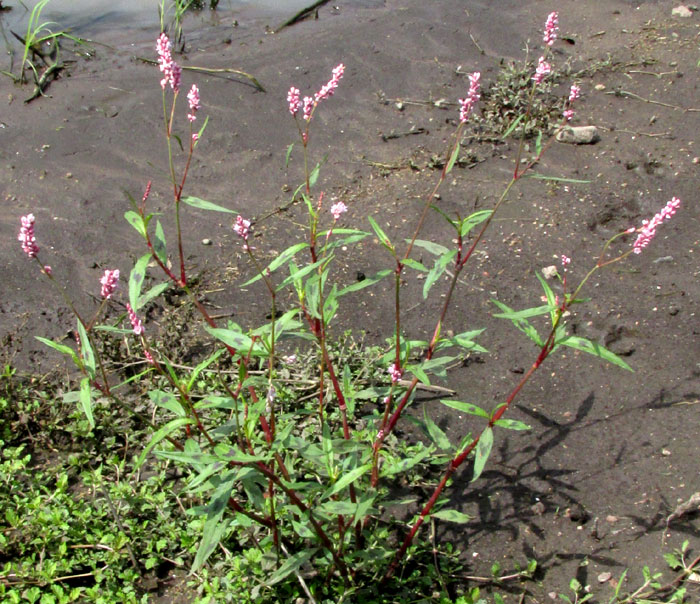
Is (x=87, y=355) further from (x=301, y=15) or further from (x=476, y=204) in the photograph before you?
(x=301, y=15)

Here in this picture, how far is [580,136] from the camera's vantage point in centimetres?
471

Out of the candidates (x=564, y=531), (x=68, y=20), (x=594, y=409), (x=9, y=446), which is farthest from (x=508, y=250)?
(x=68, y=20)

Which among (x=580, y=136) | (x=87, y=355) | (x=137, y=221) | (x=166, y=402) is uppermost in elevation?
(x=137, y=221)

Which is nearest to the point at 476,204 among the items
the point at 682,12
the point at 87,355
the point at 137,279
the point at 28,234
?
the point at 137,279

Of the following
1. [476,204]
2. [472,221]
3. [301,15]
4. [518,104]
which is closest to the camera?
[472,221]

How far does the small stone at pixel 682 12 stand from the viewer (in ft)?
20.5

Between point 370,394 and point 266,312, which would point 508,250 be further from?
point 370,394

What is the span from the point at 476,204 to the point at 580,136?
1.70 m

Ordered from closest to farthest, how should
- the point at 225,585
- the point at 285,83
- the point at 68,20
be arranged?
the point at 225,585 → the point at 285,83 → the point at 68,20

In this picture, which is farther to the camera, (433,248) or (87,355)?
(433,248)

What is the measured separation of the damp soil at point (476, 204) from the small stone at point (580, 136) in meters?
0.09

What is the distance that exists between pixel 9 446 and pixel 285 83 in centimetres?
342

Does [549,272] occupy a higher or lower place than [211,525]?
lower

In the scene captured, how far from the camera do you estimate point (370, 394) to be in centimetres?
234
